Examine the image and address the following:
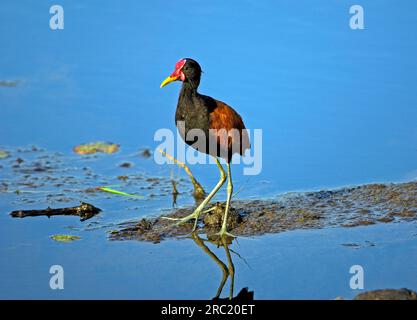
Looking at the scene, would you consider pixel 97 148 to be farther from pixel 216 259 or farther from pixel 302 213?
pixel 216 259

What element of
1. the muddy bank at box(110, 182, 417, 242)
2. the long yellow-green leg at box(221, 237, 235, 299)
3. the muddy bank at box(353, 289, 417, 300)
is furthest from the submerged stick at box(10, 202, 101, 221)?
the muddy bank at box(353, 289, 417, 300)

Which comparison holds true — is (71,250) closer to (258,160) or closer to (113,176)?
(113,176)

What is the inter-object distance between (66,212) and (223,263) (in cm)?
186

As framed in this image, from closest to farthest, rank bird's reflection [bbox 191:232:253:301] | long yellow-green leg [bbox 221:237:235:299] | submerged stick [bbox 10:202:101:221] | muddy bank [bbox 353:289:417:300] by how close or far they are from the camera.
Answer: muddy bank [bbox 353:289:417:300], bird's reflection [bbox 191:232:253:301], long yellow-green leg [bbox 221:237:235:299], submerged stick [bbox 10:202:101:221]

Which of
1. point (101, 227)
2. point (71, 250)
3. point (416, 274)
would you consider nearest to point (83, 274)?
point (71, 250)

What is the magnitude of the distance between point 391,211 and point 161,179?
8.24 ft

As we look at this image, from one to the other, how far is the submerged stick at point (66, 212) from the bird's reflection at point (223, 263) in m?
1.13

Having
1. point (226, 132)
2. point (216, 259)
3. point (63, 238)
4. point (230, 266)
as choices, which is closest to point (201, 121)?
point (226, 132)

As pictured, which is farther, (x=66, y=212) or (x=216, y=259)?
(x=66, y=212)

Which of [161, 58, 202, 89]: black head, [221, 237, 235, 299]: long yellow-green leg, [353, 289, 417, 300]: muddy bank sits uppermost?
[161, 58, 202, 89]: black head

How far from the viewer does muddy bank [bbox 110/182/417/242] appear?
7.94 m

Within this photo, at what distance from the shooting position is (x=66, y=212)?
27.4 feet

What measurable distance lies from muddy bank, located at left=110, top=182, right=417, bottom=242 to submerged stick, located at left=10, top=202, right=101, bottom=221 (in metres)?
0.47

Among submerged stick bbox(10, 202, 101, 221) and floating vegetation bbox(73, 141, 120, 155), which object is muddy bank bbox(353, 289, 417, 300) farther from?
floating vegetation bbox(73, 141, 120, 155)
